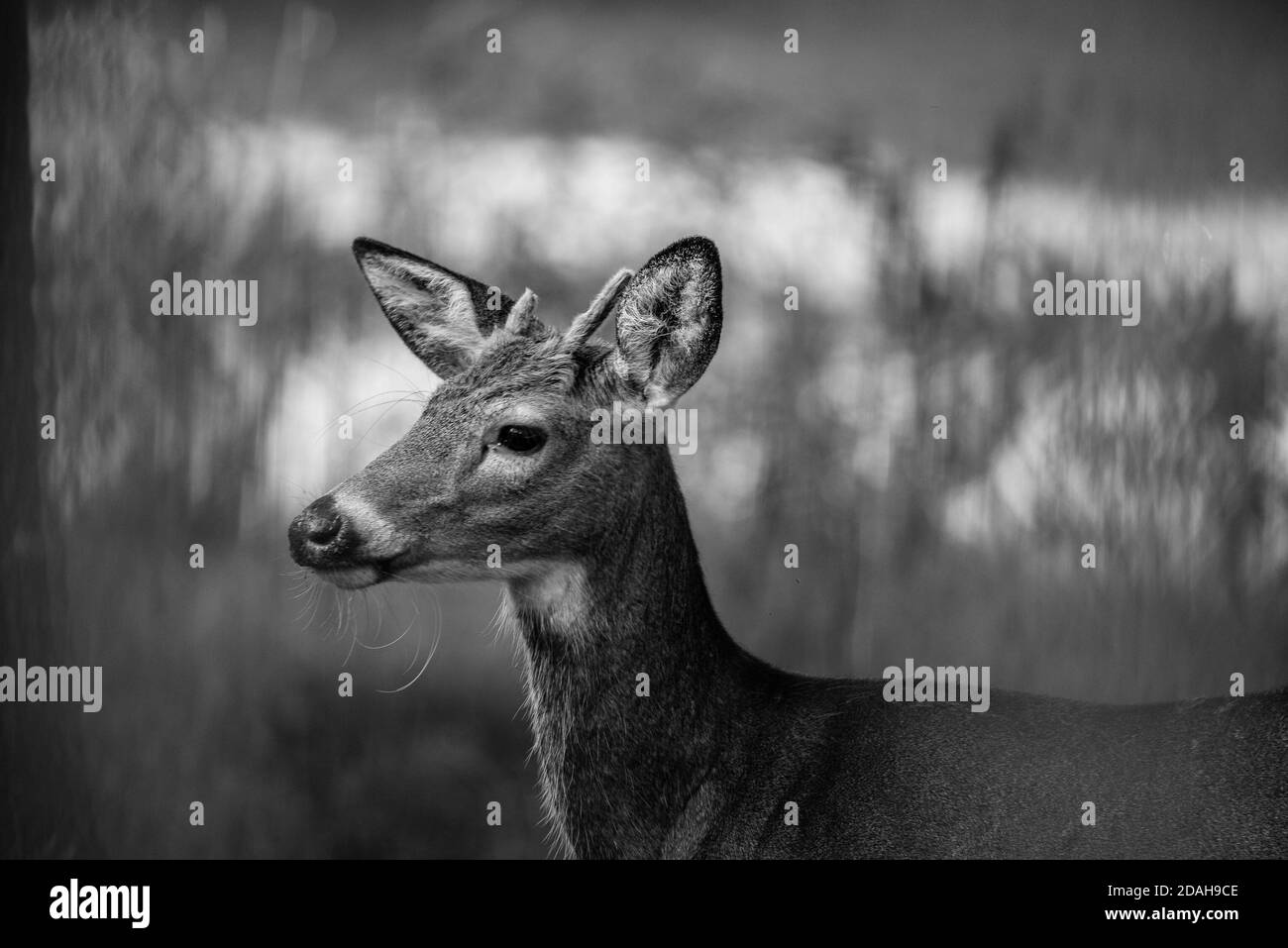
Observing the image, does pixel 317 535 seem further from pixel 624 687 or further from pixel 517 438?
pixel 624 687

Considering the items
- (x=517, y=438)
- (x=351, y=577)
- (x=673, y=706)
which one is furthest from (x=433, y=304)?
(x=673, y=706)

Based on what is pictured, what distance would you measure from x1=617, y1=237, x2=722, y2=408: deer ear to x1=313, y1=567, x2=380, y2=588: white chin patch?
108 cm

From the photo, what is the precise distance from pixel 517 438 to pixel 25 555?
286cm

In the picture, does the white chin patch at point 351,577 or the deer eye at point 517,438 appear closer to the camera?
the white chin patch at point 351,577

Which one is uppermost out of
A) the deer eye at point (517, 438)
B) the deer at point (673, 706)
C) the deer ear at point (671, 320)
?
the deer ear at point (671, 320)

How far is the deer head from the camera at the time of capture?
396 cm

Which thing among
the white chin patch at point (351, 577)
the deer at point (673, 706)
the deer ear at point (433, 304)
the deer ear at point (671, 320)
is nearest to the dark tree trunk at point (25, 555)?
the deer ear at point (433, 304)

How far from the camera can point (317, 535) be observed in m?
3.84

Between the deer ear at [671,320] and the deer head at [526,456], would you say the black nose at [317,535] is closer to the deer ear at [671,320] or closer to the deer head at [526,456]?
the deer head at [526,456]

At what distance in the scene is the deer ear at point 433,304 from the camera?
15.1 feet

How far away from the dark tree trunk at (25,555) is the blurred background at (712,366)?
0.03 metres

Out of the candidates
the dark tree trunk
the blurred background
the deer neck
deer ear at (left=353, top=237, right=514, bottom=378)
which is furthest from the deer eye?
the dark tree trunk

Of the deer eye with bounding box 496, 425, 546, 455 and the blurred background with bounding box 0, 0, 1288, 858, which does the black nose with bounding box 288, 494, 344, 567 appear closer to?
the deer eye with bounding box 496, 425, 546, 455
